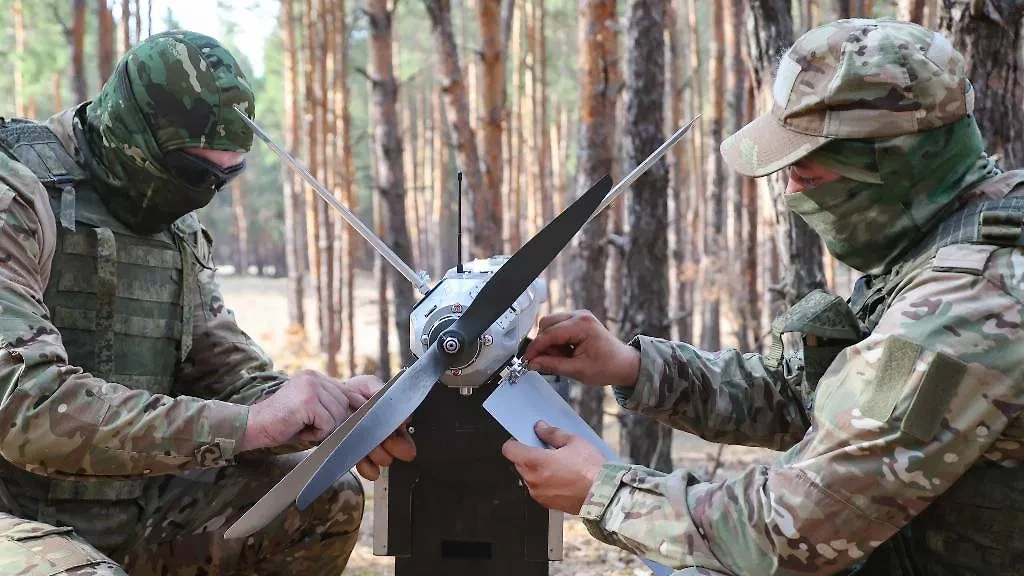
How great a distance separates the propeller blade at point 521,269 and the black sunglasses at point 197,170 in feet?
4.57

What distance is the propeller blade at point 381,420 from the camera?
2.42 meters

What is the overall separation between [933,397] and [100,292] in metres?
2.60

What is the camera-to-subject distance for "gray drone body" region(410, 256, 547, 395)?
8.18 ft

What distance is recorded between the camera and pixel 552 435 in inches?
101

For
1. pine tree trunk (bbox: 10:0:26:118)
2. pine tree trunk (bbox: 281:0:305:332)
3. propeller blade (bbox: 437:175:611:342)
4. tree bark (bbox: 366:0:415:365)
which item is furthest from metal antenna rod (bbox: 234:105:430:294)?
pine tree trunk (bbox: 10:0:26:118)

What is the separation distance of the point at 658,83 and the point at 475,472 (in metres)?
4.08

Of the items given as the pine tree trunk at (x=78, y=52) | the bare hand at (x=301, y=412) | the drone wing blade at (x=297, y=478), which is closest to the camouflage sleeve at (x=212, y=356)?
the bare hand at (x=301, y=412)

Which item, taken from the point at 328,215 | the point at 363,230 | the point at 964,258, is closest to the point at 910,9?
the point at 964,258

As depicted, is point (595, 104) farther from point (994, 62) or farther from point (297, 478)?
point (297, 478)

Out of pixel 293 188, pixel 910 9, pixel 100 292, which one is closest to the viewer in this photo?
pixel 100 292

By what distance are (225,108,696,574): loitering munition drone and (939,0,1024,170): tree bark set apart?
6.76 feet

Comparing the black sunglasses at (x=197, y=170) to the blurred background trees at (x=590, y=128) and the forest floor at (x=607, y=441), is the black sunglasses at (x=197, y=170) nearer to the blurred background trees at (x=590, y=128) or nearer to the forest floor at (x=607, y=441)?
the blurred background trees at (x=590, y=128)

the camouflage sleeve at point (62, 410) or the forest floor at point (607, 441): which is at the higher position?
the camouflage sleeve at point (62, 410)

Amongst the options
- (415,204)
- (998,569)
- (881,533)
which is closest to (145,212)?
(881,533)
